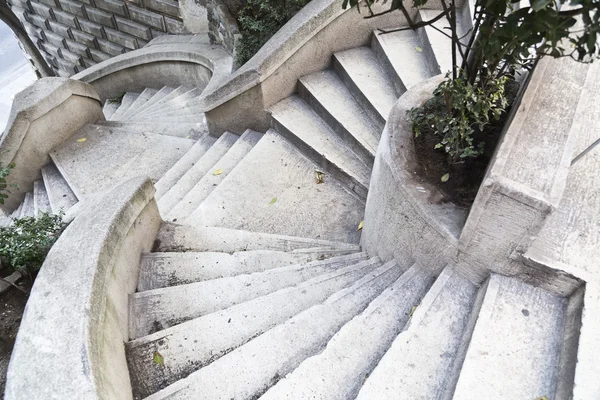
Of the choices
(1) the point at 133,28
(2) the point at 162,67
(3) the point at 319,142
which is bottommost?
(3) the point at 319,142

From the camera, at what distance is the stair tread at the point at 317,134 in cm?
405

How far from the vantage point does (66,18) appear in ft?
33.3

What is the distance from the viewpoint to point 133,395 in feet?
7.68

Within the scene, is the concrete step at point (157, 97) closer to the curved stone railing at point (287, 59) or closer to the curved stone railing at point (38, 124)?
the curved stone railing at point (38, 124)

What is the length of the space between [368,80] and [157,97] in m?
4.75

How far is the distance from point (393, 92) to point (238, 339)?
3058 millimetres

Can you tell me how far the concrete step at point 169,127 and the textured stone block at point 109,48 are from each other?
4363 mm

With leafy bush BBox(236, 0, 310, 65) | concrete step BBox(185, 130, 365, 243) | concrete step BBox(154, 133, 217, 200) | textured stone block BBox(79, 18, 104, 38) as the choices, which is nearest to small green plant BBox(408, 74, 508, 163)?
concrete step BBox(185, 130, 365, 243)

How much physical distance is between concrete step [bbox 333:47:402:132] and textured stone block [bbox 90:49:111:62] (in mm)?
7789

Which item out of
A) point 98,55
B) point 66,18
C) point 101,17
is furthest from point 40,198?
point 66,18

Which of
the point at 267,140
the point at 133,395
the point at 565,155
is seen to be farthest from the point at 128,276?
the point at 565,155

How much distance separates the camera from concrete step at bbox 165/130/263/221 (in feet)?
13.7

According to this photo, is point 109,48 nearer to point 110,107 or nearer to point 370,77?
point 110,107

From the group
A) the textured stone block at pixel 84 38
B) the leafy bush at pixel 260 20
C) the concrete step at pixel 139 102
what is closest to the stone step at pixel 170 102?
the concrete step at pixel 139 102
